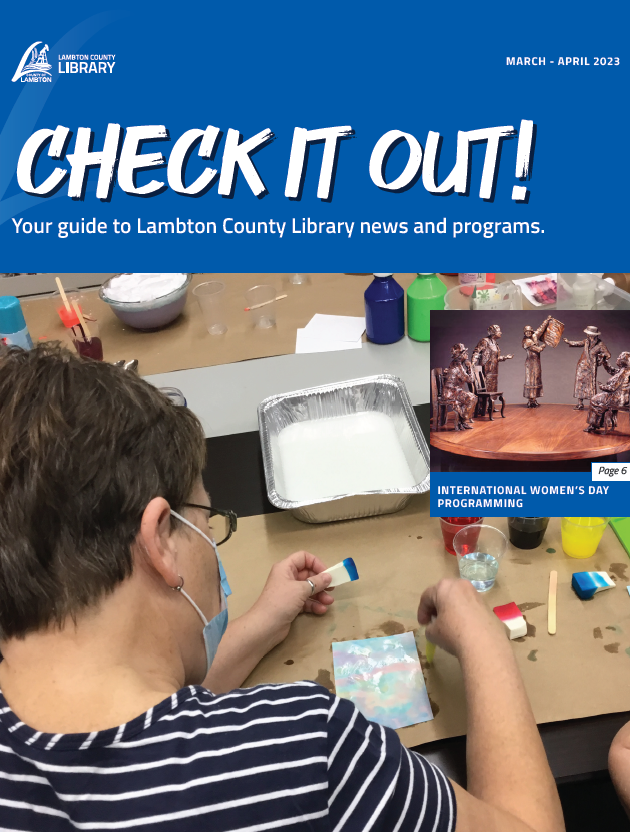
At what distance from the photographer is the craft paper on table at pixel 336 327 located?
2078 millimetres

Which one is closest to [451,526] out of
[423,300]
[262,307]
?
[423,300]

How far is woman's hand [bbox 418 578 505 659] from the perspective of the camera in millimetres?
1016

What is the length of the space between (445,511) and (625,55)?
62 cm

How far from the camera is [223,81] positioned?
770 mm

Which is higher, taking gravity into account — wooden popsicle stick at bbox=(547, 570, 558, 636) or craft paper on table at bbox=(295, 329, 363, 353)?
craft paper on table at bbox=(295, 329, 363, 353)

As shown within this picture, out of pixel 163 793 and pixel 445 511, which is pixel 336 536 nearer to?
pixel 445 511

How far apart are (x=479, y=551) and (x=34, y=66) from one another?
1.06m

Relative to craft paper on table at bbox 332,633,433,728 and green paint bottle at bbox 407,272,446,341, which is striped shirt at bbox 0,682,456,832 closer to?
craft paper on table at bbox 332,633,433,728

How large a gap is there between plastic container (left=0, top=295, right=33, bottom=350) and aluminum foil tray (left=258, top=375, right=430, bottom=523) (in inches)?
35.3

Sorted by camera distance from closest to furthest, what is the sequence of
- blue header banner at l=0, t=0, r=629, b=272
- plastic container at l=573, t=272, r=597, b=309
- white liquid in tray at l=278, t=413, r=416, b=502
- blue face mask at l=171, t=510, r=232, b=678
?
blue header banner at l=0, t=0, r=629, b=272 → blue face mask at l=171, t=510, r=232, b=678 → white liquid in tray at l=278, t=413, r=416, b=502 → plastic container at l=573, t=272, r=597, b=309

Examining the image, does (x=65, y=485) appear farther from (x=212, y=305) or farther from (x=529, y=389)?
(x=212, y=305)

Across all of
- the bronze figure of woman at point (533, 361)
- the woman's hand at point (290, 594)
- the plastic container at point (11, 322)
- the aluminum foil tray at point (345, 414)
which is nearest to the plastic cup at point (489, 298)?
the aluminum foil tray at point (345, 414)

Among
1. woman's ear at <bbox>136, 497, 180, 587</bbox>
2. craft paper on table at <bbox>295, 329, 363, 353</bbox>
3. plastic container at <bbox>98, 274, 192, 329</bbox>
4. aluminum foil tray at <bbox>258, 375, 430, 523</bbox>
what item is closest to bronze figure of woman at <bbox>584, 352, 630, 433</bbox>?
aluminum foil tray at <bbox>258, 375, 430, 523</bbox>

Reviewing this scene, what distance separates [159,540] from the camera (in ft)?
2.55
